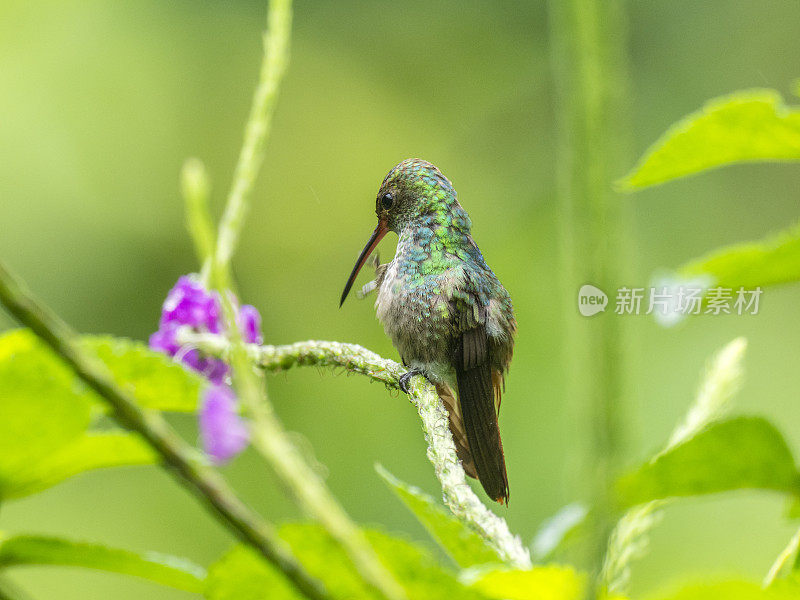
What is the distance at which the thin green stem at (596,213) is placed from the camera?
229 millimetres

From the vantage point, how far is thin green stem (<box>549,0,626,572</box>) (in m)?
0.23

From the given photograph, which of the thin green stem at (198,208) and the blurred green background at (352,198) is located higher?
the blurred green background at (352,198)

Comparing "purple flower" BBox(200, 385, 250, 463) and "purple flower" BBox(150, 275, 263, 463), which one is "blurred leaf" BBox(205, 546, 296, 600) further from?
"purple flower" BBox(150, 275, 263, 463)

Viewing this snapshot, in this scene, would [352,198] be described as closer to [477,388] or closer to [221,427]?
[477,388]

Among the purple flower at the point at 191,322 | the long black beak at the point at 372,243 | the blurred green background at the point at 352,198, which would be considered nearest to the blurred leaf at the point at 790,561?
the purple flower at the point at 191,322

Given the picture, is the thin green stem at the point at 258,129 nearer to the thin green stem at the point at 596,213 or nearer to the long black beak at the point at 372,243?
the thin green stem at the point at 596,213

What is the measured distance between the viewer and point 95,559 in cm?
50

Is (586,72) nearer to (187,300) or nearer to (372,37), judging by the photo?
(187,300)

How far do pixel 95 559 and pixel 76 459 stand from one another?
6cm

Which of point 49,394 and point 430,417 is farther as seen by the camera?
point 430,417

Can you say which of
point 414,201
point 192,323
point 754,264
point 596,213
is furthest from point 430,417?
point 414,201

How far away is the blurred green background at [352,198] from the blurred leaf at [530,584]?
12.9ft

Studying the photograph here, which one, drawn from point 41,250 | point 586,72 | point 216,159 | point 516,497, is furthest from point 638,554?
point 216,159

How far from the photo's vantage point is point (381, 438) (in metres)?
5.68
